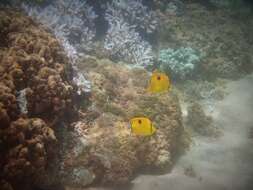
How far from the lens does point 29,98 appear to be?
15.5 ft

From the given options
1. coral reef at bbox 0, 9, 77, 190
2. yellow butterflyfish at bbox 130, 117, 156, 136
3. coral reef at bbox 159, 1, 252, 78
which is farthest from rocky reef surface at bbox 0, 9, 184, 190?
coral reef at bbox 159, 1, 252, 78

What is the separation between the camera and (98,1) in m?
11.3

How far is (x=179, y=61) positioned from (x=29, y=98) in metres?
7.05

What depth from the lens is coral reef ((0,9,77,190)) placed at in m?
4.17

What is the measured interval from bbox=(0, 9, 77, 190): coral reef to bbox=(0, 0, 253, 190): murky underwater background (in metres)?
0.02

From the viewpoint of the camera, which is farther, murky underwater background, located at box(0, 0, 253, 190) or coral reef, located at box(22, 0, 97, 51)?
coral reef, located at box(22, 0, 97, 51)

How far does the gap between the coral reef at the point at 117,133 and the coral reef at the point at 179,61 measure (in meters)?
2.40

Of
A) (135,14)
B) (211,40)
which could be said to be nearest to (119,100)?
(135,14)

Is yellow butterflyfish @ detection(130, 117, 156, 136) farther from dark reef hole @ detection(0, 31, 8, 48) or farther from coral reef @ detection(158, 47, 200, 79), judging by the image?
coral reef @ detection(158, 47, 200, 79)

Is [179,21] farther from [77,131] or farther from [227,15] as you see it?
[77,131]

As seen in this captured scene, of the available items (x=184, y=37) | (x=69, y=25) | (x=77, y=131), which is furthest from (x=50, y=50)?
(x=184, y=37)

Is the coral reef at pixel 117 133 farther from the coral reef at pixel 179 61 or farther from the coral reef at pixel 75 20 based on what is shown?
the coral reef at pixel 179 61

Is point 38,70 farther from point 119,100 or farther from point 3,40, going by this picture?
point 119,100

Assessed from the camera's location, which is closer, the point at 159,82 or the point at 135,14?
the point at 159,82
